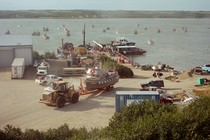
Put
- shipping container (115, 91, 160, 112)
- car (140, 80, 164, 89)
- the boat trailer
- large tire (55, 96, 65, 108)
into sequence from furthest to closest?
car (140, 80, 164, 89), the boat trailer, large tire (55, 96, 65, 108), shipping container (115, 91, 160, 112)

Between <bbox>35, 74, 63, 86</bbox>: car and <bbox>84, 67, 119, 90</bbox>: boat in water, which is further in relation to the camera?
<bbox>35, 74, 63, 86</bbox>: car

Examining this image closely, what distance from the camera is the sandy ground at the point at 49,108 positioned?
1512cm

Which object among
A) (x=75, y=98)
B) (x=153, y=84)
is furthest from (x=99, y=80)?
(x=153, y=84)

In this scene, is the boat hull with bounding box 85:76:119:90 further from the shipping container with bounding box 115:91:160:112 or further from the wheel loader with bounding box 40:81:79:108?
the shipping container with bounding box 115:91:160:112

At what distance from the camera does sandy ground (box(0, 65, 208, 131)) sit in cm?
1512

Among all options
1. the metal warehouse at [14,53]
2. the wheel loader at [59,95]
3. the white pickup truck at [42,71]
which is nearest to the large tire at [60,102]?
the wheel loader at [59,95]

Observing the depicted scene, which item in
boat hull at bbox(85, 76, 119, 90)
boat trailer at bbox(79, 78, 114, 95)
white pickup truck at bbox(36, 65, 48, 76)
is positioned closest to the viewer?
boat hull at bbox(85, 76, 119, 90)

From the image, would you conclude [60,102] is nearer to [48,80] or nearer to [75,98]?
[75,98]

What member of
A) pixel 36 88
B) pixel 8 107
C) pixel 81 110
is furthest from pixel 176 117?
pixel 36 88

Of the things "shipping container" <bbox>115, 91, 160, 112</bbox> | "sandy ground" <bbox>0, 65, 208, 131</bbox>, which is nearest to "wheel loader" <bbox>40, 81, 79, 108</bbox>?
"sandy ground" <bbox>0, 65, 208, 131</bbox>

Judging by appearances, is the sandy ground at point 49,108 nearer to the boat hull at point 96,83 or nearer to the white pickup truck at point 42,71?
the boat hull at point 96,83

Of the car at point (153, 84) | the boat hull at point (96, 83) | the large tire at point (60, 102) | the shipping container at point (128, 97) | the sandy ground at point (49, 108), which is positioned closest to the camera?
the sandy ground at point (49, 108)

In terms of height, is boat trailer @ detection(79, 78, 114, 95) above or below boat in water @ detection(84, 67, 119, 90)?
below

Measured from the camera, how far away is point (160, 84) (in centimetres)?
2141
